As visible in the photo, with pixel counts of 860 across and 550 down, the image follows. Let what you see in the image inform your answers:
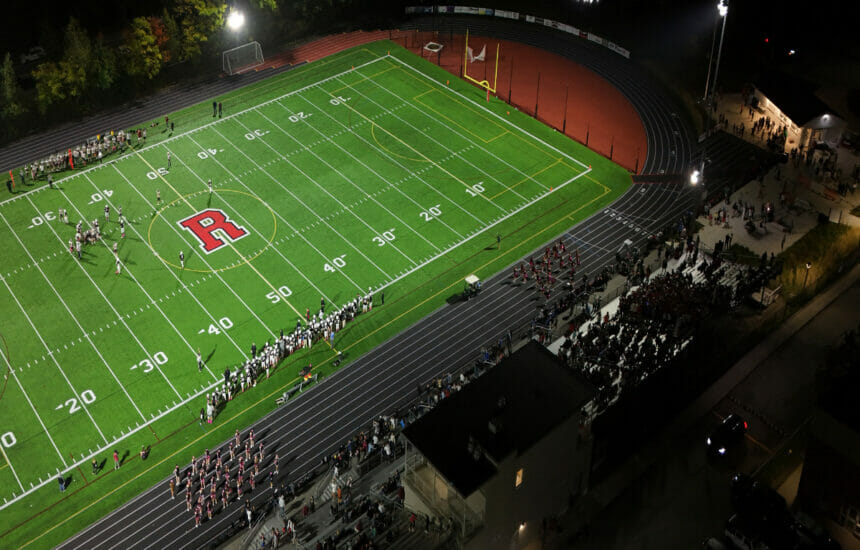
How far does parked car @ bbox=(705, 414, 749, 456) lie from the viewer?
38.6 m

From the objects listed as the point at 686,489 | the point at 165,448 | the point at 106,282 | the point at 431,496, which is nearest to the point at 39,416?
the point at 165,448

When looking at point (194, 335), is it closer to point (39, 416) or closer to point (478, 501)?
point (39, 416)

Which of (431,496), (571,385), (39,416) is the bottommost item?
(39,416)

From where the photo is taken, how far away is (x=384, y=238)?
53.1 m

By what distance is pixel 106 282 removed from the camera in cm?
5003

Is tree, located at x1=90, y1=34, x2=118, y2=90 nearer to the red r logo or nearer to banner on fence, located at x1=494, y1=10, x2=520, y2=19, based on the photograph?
the red r logo

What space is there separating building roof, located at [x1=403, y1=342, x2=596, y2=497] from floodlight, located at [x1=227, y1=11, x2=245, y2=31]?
4207 cm

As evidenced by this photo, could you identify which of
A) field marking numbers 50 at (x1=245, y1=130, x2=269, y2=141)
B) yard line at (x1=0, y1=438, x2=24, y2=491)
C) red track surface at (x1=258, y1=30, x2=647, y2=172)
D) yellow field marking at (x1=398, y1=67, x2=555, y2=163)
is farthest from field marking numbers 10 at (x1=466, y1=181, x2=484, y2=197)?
yard line at (x1=0, y1=438, x2=24, y2=491)

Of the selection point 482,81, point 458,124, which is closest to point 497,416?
point 458,124

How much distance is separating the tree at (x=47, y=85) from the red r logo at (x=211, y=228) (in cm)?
1625

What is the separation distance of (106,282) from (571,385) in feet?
90.5

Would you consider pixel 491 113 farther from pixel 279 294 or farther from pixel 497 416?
pixel 497 416

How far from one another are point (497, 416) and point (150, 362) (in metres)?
20.5

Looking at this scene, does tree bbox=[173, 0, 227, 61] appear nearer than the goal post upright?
No
